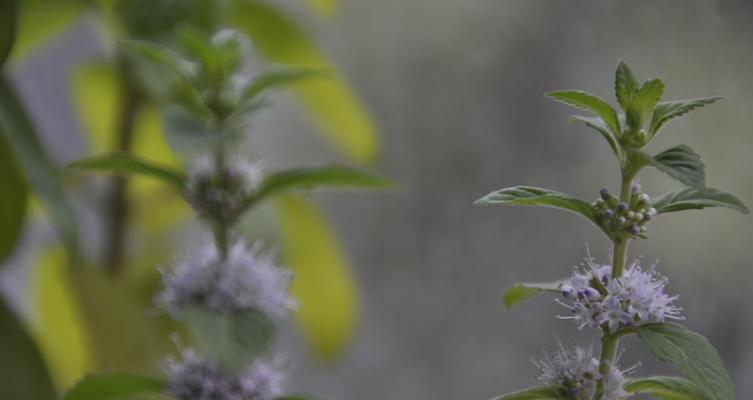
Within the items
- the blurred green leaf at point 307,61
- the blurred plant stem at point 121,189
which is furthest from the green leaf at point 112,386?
the blurred green leaf at point 307,61

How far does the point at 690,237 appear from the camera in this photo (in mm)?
824

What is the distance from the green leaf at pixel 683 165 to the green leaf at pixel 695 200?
1 centimetres

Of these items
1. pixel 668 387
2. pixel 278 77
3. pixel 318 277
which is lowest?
pixel 668 387

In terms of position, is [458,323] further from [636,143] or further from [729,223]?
[636,143]

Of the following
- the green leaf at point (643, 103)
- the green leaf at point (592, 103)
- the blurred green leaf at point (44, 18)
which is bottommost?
the green leaf at point (643, 103)

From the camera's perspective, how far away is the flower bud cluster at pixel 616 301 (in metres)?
0.35

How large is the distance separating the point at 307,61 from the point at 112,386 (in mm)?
542

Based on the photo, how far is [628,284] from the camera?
1.18 feet

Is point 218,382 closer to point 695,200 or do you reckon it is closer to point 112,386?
point 112,386

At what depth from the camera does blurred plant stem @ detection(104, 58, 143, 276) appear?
845 millimetres

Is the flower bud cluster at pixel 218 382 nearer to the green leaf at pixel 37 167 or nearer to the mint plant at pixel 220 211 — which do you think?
the mint plant at pixel 220 211

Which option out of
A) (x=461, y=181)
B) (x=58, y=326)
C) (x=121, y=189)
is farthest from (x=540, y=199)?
(x=461, y=181)

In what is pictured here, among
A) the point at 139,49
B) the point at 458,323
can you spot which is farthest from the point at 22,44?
the point at 458,323

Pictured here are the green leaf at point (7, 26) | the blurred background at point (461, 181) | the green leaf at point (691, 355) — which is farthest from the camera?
the blurred background at point (461, 181)
